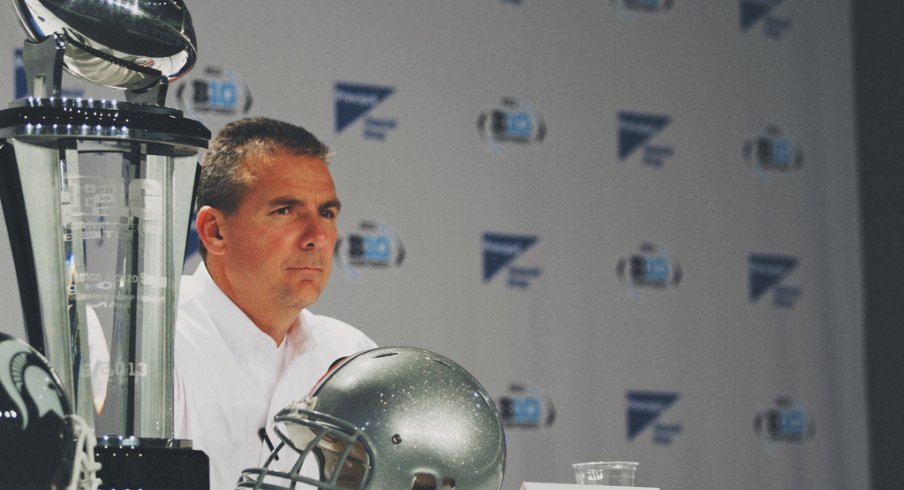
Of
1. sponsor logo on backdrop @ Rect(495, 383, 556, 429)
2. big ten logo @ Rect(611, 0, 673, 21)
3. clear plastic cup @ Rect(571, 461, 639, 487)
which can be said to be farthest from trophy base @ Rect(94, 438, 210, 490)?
big ten logo @ Rect(611, 0, 673, 21)

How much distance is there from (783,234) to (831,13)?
90cm

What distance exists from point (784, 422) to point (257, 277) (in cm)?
245

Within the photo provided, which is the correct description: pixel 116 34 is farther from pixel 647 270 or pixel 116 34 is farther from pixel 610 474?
pixel 647 270

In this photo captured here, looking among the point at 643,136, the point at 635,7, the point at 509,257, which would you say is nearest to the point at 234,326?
the point at 509,257

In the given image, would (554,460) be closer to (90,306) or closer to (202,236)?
(202,236)

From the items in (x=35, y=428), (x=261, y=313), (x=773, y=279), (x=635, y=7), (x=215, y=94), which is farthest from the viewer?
(x=773, y=279)

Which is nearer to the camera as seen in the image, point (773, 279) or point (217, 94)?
point (217, 94)

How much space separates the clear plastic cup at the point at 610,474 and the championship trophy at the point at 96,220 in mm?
659

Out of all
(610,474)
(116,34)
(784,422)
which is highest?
(116,34)

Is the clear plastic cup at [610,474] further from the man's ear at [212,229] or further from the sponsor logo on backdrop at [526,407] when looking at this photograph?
the sponsor logo on backdrop at [526,407]

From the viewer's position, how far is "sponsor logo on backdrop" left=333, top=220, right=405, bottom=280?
12.7ft

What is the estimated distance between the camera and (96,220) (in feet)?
4.79

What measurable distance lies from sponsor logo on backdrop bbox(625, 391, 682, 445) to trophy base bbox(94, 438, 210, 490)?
298 centimetres

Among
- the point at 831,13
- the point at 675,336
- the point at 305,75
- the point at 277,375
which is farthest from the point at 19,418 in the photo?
the point at 831,13
